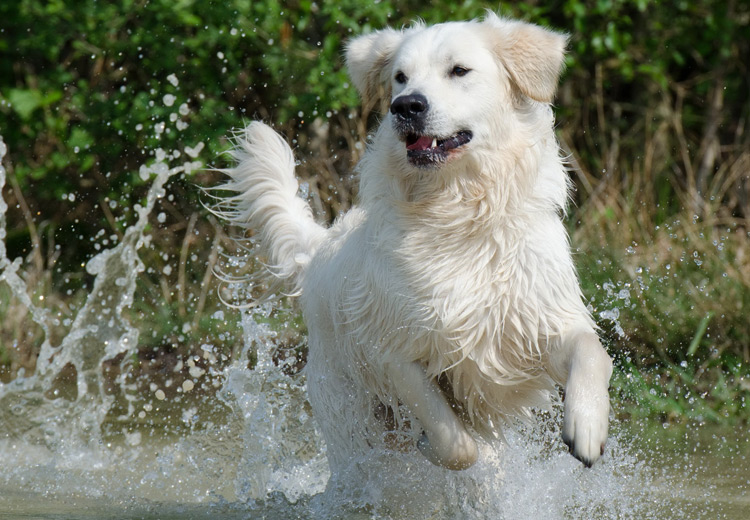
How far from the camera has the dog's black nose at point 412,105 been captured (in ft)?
11.1

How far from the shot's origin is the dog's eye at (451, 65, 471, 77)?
3520 mm

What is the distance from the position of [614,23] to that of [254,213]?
482 cm

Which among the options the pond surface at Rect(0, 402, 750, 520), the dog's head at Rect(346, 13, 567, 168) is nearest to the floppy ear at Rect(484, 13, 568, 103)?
the dog's head at Rect(346, 13, 567, 168)

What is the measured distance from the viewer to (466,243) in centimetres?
357

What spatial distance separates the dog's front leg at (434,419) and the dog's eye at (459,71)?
1074 mm

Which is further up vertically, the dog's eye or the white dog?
→ the dog's eye

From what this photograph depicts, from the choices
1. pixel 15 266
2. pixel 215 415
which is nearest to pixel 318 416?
pixel 215 415

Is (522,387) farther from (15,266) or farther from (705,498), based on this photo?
(15,266)

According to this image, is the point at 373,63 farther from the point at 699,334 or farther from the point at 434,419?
the point at 699,334

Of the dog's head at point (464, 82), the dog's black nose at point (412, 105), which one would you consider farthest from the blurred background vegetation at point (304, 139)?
the dog's black nose at point (412, 105)

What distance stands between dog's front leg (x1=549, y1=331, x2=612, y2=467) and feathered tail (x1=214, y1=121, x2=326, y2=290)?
1.57 meters

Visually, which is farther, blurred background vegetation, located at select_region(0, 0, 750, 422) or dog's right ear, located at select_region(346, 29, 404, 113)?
blurred background vegetation, located at select_region(0, 0, 750, 422)

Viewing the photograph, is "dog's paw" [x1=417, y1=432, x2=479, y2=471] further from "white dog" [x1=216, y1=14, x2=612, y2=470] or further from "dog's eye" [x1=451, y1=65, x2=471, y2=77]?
"dog's eye" [x1=451, y1=65, x2=471, y2=77]

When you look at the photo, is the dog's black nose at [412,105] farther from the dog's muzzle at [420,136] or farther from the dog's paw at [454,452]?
the dog's paw at [454,452]
